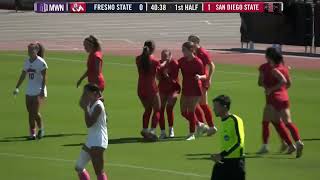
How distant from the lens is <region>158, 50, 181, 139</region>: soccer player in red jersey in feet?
64.2

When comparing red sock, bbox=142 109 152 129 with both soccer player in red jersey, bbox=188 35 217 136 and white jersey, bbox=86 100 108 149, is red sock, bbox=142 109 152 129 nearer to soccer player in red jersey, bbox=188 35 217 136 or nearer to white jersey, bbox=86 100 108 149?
soccer player in red jersey, bbox=188 35 217 136

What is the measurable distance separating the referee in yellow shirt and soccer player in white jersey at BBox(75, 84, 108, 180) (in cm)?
194

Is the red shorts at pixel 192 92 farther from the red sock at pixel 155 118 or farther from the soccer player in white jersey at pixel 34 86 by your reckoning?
the soccer player in white jersey at pixel 34 86

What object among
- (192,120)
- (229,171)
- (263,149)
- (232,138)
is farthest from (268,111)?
(229,171)

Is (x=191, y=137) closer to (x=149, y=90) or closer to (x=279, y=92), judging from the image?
(x=149, y=90)

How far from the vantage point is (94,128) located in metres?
13.6

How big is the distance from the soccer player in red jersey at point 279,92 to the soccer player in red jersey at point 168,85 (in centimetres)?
276

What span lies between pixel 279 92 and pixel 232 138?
5.21 m

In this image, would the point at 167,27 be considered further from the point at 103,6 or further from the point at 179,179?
the point at 179,179

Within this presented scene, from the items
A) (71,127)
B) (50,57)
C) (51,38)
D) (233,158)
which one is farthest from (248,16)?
(233,158)

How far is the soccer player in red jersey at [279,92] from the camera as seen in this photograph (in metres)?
17.3

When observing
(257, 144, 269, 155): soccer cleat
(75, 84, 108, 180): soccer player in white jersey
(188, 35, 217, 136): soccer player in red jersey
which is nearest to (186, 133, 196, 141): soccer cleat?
(188, 35, 217, 136): soccer player in red jersey

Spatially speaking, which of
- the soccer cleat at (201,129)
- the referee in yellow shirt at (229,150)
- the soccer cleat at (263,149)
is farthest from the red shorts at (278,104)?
the referee in yellow shirt at (229,150)

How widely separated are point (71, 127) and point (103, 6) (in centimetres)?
2917
